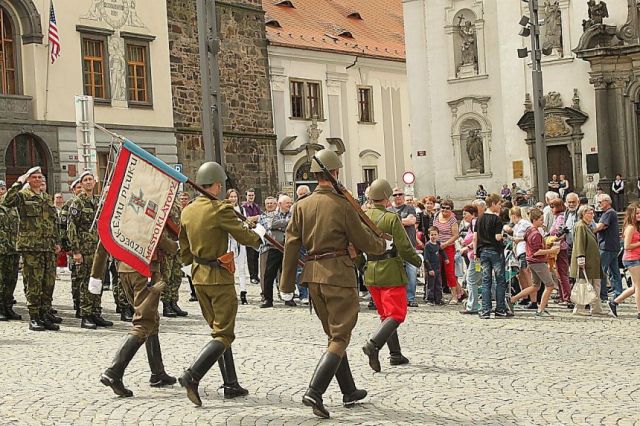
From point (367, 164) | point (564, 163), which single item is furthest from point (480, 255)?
point (367, 164)

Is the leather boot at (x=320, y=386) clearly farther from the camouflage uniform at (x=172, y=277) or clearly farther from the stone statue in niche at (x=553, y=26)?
the stone statue in niche at (x=553, y=26)

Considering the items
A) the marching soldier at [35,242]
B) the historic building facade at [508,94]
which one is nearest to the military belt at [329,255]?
the marching soldier at [35,242]

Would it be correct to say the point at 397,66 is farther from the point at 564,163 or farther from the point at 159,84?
the point at 159,84

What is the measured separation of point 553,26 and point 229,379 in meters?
33.4

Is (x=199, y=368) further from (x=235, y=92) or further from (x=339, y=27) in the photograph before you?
(x=339, y=27)

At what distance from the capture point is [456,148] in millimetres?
44188

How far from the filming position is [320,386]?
874 centimetres

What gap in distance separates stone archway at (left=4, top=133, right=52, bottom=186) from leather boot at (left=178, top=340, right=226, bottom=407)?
80.5ft

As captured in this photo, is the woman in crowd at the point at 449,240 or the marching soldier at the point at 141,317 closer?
the marching soldier at the point at 141,317

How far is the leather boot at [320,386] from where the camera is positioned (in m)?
8.72

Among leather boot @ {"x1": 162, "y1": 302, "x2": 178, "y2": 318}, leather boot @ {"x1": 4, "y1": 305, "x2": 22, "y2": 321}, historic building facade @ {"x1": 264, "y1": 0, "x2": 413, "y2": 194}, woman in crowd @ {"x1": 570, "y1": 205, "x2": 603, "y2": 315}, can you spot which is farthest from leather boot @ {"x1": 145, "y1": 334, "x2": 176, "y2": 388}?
historic building facade @ {"x1": 264, "y1": 0, "x2": 413, "y2": 194}

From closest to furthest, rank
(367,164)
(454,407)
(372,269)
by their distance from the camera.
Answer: (454,407) → (372,269) → (367,164)

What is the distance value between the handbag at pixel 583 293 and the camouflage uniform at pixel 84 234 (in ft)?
21.8

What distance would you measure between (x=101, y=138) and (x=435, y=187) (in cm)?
1504
